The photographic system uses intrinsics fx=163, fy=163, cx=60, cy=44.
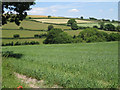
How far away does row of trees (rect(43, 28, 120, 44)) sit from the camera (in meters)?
76.9

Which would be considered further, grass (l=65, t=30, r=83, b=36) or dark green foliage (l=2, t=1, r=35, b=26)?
grass (l=65, t=30, r=83, b=36)

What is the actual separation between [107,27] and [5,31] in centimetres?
5322

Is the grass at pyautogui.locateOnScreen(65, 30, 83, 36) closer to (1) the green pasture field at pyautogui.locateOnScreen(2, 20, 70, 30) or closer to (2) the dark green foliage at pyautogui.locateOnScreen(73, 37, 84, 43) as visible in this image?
(2) the dark green foliage at pyautogui.locateOnScreen(73, 37, 84, 43)

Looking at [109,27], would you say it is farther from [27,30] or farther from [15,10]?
[15,10]

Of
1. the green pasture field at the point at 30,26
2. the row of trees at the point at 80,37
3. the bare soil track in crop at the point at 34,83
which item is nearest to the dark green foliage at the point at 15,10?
the bare soil track in crop at the point at 34,83

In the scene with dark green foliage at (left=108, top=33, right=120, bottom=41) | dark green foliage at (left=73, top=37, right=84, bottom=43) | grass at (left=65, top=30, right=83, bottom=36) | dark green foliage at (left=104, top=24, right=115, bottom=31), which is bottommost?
dark green foliage at (left=73, top=37, right=84, bottom=43)

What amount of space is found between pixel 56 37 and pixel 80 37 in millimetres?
12645

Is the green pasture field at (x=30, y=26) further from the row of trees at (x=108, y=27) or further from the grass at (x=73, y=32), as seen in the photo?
the row of trees at (x=108, y=27)

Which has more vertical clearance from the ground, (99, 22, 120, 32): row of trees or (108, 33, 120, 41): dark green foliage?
(99, 22, 120, 32): row of trees

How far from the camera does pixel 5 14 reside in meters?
18.8

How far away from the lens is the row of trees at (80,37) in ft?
252

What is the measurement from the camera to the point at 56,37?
255 ft

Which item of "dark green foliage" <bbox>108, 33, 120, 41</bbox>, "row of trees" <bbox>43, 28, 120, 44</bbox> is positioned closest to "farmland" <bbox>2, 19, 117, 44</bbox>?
"row of trees" <bbox>43, 28, 120, 44</bbox>

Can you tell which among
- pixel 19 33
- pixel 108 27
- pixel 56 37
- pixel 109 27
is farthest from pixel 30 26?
pixel 109 27
